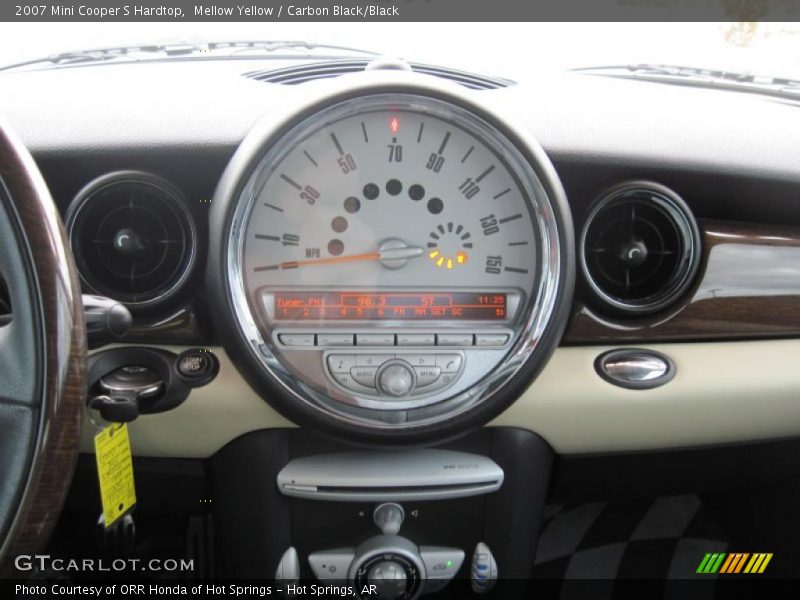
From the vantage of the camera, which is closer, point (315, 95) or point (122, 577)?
point (315, 95)

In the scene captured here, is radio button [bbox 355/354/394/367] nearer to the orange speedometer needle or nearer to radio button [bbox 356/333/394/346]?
radio button [bbox 356/333/394/346]

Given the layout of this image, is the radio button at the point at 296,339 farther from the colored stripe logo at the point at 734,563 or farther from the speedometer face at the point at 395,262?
the colored stripe logo at the point at 734,563

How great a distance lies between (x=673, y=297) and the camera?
1.81 metres

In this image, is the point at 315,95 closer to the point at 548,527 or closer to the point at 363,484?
the point at 363,484

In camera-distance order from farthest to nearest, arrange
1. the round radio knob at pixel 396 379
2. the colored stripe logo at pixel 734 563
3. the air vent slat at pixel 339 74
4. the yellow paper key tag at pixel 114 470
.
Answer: the colored stripe logo at pixel 734 563, the air vent slat at pixel 339 74, the round radio knob at pixel 396 379, the yellow paper key tag at pixel 114 470

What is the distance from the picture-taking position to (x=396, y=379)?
1.60 metres

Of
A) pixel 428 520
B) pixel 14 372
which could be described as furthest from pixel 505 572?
pixel 14 372

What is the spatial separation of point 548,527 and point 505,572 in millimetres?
764

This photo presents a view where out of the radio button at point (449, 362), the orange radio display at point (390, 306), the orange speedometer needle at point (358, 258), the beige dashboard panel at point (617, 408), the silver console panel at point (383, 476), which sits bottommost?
the silver console panel at point (383, 476)

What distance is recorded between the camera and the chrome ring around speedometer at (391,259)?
61.0 inches

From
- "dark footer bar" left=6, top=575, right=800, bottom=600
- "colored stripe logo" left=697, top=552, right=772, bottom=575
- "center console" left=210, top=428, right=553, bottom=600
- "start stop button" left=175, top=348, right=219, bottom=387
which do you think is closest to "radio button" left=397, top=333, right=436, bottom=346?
"center console" left=210, top=428, right=553, bottom=600

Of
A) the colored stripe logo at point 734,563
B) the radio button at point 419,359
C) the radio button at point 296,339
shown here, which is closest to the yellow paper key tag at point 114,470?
the radio button at point 296,339

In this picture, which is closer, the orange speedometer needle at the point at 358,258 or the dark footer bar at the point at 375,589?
the orange speedometer needle at the point at 358,258

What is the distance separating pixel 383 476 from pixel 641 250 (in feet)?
2.41
